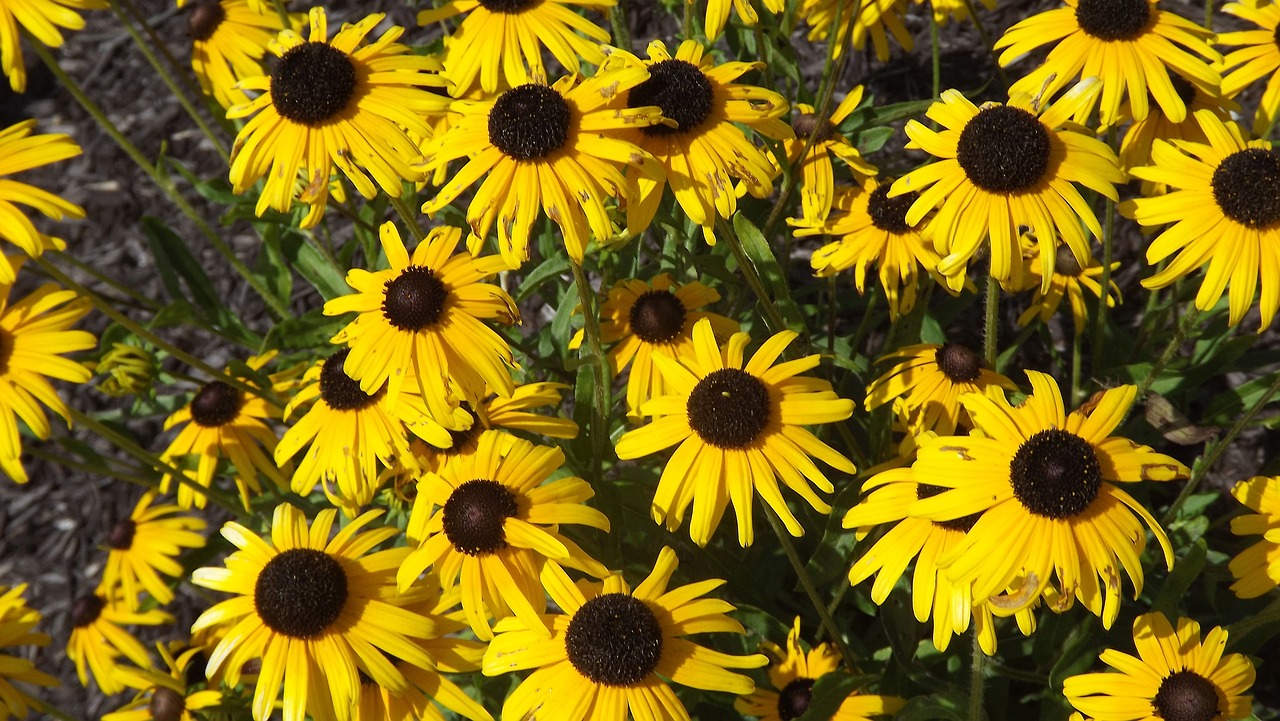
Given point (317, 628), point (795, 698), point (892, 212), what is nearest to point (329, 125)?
point (317, 628)

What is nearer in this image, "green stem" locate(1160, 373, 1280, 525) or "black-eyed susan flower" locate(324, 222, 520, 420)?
"green stem" locate(1160, 373, 1280, 525)

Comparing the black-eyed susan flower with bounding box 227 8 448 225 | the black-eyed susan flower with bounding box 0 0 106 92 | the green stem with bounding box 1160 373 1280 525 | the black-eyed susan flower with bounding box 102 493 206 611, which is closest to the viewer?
the green stem with bounding box 1160 373 1280 525

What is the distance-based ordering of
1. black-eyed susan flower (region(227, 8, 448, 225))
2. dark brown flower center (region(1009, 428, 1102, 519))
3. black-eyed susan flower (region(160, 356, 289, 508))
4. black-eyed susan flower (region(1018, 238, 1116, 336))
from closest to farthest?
1. dark brown flower center (region(1009, 428, 1102, 519))
2. black-eyed susan flower (region(227, 8, 448, 225))
3. black-eyed susan flower (region(1018, 238, 1116, 336))
4. black-eyed susan flower (region(160, 356, 289, 508))

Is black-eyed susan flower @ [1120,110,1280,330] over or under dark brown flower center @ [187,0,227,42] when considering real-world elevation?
under

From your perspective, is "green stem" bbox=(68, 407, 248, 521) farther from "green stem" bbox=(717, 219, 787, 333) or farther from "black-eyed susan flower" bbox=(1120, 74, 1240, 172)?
"black-eyed susan flower" bbox=(1120, 74, 1240, 172)

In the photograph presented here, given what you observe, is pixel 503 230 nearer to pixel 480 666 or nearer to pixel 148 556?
pixel 480 666

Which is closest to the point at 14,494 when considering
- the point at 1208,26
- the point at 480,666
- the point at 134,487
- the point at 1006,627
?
the point at 134,487

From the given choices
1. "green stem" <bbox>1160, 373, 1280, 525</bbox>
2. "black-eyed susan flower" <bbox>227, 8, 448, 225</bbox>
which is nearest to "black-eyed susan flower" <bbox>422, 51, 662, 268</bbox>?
"black-eyed susan flower" <bbox>227, 8, 448, 225</bbox>
